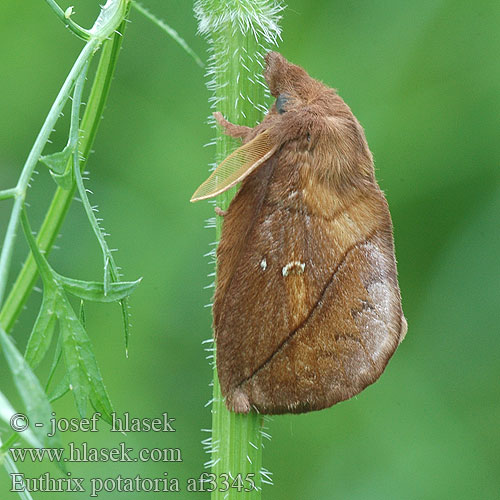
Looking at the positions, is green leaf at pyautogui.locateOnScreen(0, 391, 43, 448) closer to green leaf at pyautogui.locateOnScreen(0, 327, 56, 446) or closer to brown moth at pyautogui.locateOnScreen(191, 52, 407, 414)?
green leaf at pyautogui.locateOnScreen(0, 327, 56, 446)

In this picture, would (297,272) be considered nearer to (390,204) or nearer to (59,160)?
(59,160)

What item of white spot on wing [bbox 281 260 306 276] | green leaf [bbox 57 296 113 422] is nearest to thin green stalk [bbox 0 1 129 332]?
green leaf [bbox 57 296 113 422]

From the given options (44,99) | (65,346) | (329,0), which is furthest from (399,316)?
A: (44,99)

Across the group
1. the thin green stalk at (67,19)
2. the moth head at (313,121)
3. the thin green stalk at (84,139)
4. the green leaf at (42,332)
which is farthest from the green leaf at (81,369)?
the moth head at (313,121)

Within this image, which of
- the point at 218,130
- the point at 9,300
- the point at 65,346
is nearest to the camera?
the point at 65,346

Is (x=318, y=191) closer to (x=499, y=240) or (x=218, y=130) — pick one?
(x=218, y=130)

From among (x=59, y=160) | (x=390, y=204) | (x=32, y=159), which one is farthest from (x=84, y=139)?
(x=390, y=204)

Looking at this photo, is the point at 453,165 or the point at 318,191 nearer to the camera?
the point at 318,191
